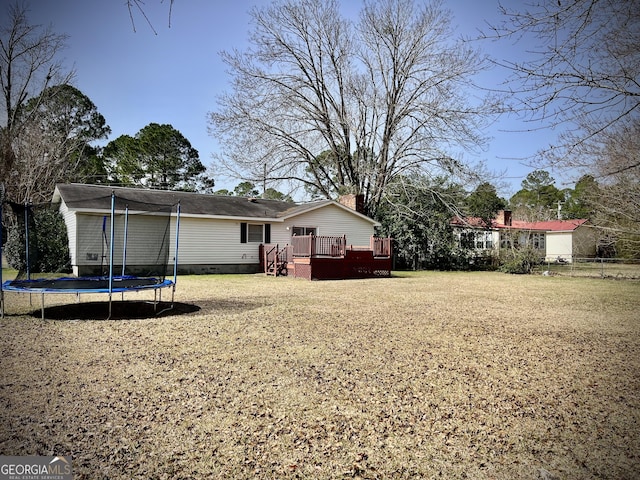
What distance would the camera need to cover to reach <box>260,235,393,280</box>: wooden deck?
17125 millimetres

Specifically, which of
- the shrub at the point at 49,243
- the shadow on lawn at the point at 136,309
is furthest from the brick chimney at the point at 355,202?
the shadow on lawn at the point at 136,309

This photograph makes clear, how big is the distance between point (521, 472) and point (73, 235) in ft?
62.0

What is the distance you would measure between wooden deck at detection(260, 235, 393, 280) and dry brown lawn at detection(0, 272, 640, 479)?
9.62 m

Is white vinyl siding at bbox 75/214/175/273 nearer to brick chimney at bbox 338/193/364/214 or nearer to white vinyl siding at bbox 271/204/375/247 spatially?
white vinyl siding at bbox 271/204/375/247

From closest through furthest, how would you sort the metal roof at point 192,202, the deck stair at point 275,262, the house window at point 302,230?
the metal roof at point 192,202 < the deck stair at point 275,262 < the house window at point 302,230

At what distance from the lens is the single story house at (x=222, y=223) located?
56.4 feet

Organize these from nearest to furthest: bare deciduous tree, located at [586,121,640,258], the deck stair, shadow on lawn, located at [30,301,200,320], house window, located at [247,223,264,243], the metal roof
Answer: bare deciduous tree, located at [586,121,640,258]
shadow on lawn, located at [30,301,200,320]
the metal roof
the deck stair
house window, located at [247,223,264,243]

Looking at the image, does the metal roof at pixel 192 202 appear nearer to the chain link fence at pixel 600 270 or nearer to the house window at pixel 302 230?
the house window at pixel 302 230

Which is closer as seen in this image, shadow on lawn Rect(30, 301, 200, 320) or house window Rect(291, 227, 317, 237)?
shadow on lawn Rect(30, 301, 200, 320)

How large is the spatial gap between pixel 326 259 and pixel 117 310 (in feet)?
32.9

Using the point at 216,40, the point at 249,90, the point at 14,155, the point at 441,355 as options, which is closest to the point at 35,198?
the point at 14,155

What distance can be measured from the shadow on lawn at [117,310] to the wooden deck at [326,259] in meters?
8.22

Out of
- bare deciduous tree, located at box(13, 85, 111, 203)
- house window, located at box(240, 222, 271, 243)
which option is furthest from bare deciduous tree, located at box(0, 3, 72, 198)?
house window, located at box(240, 222, 271, 243)

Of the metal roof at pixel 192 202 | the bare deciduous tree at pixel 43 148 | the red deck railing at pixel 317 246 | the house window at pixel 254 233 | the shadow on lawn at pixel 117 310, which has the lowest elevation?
the shadow on lawn at pixel 117 310
